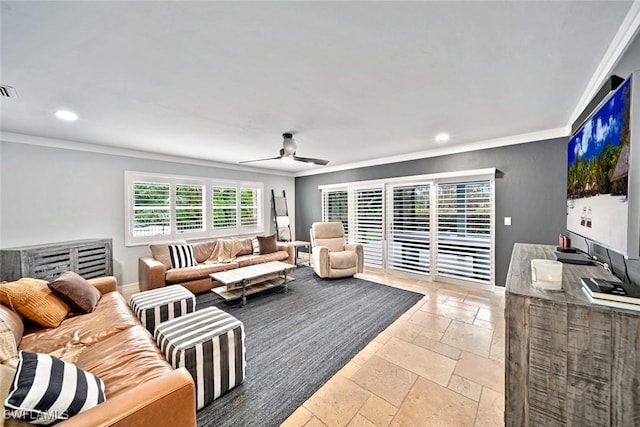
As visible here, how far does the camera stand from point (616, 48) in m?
1.57

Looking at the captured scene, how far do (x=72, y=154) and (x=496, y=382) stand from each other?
5962mm

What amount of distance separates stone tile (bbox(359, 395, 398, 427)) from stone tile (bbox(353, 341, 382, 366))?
0.42 meters

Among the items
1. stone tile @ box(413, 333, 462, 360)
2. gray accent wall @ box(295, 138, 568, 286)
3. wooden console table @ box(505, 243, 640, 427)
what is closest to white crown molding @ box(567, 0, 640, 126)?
gray accent wall @ box(295, 138, 568, 286)

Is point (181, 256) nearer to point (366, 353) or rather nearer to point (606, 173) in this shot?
point (366, 353)

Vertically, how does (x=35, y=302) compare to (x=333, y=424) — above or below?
above

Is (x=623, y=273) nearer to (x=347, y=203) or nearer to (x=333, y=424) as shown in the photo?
(x=333, y=424)

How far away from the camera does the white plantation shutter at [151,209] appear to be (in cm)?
432

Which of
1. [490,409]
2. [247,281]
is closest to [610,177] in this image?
[490,409]

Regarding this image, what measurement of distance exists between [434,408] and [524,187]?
3.47 meters

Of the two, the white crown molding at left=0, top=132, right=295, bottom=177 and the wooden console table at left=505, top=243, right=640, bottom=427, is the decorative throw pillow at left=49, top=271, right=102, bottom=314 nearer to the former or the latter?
the white crown molding at left=0, top=132, right=295, bottom=177

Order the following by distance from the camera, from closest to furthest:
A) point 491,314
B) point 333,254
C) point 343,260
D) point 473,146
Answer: point 491,314, point 473,146, point 343,260, point 333,254

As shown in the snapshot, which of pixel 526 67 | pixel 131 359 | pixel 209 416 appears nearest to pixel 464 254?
pixel 526 67

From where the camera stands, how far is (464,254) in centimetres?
412

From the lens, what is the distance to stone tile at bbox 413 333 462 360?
229 cm
